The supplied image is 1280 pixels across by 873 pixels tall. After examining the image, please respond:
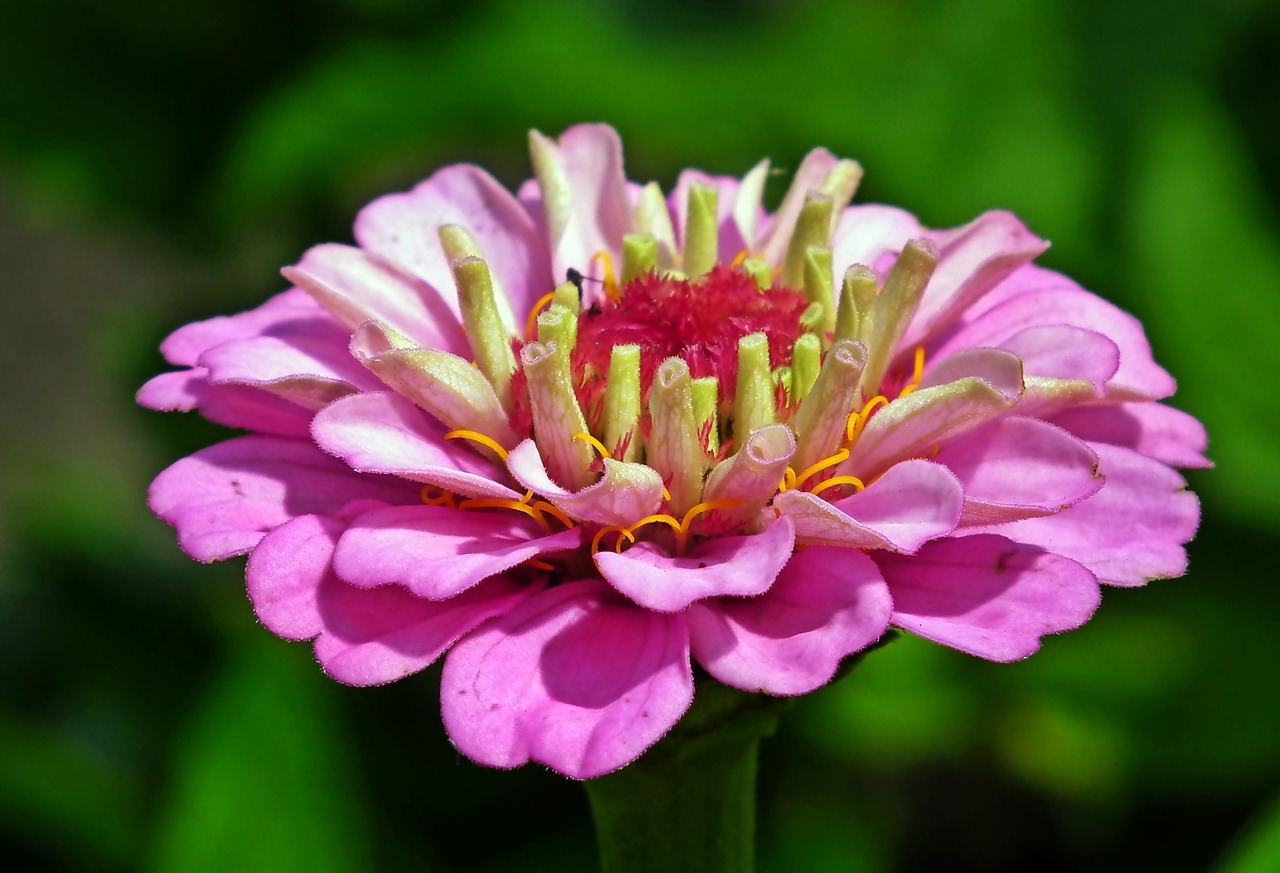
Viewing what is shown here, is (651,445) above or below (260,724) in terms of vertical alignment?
above

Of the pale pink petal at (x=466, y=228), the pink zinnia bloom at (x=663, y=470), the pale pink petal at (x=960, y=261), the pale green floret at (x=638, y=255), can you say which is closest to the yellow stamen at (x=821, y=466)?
the pink zinnia bloom at (x=663, y=470)

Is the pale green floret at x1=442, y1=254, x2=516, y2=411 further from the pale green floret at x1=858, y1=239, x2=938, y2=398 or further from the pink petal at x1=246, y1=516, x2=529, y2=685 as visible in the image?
the pale green floret at x1=858, y1=239, x2=938, y2=398

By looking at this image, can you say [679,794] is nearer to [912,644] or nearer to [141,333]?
[912,644]

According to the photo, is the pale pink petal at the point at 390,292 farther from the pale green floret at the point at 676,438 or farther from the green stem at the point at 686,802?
the green stem at the point at 686,802

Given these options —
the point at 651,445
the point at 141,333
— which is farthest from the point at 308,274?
the point at 141,333

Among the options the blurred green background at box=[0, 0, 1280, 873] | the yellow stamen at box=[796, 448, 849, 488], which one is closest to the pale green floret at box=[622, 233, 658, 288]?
the yellow stamen at box=[796, 448, 849, 488]

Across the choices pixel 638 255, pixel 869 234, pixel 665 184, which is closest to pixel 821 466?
pixel 638 255

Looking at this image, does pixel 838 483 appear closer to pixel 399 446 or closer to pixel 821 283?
pixel 821 283
